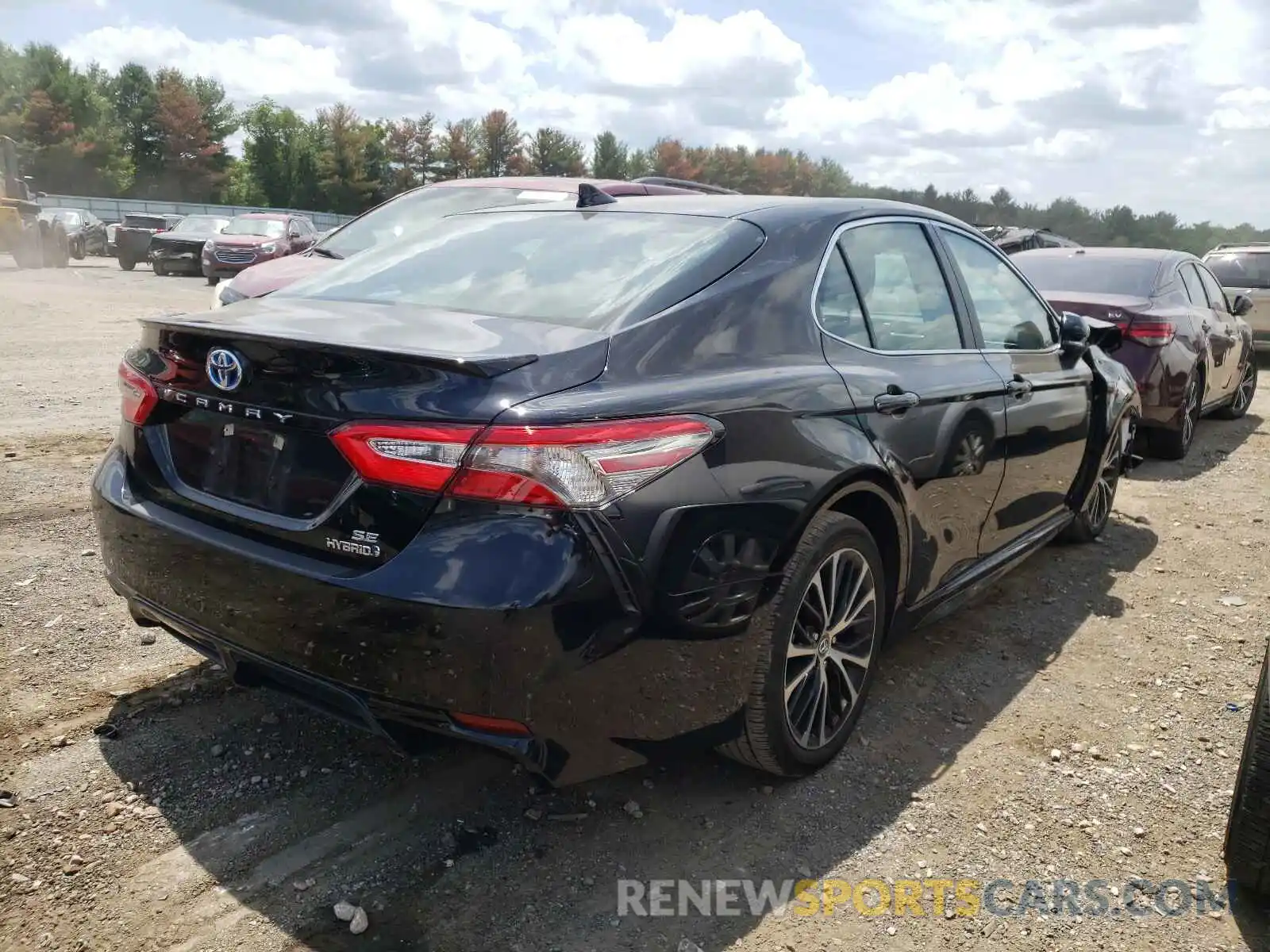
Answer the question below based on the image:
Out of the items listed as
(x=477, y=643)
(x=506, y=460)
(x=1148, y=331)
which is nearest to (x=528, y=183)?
(x=1148, y=331)

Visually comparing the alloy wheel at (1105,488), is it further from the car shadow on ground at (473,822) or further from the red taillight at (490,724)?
the red taillight at (490,724)

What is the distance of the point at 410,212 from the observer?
323 inches

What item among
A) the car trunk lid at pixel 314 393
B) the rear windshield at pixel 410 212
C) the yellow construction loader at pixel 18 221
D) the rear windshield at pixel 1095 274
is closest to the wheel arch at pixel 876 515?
the car trunk lid at pixel 314 393

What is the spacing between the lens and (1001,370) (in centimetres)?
378

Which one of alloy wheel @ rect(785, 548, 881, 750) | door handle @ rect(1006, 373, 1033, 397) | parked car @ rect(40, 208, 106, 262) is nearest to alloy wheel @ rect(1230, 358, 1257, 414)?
door handle @ rect(1006, 373, 1033, 397)

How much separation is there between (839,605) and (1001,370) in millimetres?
1379

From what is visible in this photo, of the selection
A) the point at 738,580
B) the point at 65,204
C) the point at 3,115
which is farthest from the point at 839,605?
the point at 3,115

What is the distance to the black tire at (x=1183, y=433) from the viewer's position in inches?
296

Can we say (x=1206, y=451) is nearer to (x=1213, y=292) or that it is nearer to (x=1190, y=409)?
(x=1190, y=409)

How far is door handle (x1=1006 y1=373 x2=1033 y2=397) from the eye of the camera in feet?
12.4

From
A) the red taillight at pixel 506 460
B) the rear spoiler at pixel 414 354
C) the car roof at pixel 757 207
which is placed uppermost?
the car roof at pixel 757 207

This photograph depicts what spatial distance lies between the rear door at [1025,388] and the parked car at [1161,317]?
9.72 feet

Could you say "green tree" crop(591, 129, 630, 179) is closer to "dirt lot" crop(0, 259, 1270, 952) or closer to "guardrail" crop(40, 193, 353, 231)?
"guardrail" crop(40, 193, 353, 231)

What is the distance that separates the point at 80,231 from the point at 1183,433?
1225 inches
